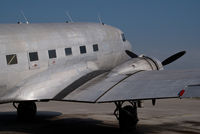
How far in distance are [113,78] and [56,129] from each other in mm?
3147

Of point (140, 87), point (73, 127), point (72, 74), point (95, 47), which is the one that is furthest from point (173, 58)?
point (140, 87)

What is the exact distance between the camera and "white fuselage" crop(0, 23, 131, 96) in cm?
1317

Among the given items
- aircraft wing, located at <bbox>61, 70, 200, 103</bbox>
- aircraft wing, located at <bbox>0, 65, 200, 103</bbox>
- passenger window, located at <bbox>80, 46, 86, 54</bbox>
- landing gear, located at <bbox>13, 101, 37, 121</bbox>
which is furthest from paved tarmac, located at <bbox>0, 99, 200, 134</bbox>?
passenger window, located at <bbox>80, 46, 86, 54</bbox>

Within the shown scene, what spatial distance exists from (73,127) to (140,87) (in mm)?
4495

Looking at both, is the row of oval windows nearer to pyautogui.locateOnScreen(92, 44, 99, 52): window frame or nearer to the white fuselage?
the white fuselage

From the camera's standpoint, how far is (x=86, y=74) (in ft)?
49.4

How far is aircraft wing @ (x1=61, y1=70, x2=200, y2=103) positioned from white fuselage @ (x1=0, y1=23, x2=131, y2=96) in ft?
5.53

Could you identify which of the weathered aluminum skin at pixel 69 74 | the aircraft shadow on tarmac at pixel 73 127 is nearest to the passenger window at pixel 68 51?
the weathered aluminum skin at pixel 69 74

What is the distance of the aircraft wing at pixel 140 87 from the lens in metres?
11.2

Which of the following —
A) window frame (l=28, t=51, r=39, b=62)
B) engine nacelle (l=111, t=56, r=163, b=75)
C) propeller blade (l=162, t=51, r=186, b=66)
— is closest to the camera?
window frame (l=28, t=51, r=39, b=62)

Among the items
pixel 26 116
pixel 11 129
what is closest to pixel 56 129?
pixel 11 129

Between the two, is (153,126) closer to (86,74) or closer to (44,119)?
(86,74)

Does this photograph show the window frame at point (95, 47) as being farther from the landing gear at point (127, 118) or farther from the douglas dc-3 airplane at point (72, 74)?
the landing gear at point (127, 118)

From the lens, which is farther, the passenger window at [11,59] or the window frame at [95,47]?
the window frame at [95,47]
